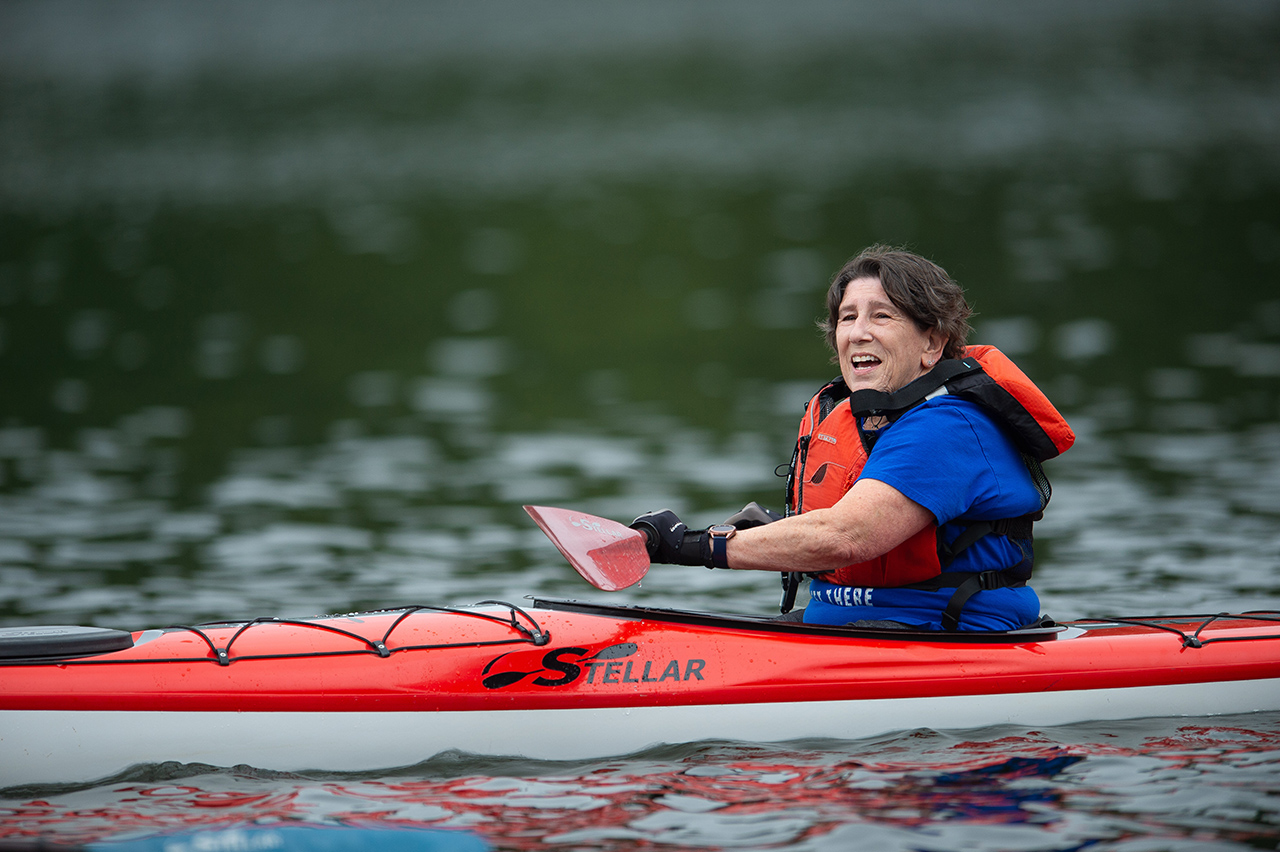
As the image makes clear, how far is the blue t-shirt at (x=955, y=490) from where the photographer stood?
4.03m

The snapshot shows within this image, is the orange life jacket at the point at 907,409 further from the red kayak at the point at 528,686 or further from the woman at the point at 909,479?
the red kayak at the point at 528,686

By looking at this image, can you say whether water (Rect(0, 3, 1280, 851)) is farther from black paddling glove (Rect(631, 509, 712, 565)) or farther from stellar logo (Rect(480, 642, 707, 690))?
black paddling glove (Rect(631, 509, 712, 565))

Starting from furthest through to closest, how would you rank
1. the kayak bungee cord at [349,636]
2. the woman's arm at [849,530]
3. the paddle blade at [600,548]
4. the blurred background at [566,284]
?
1. the blurred background at [566,284]
2. the kayak bungee cord at [349,636]
3. the paddle blade at [600,548]
4. the woman's arm at [849,530]

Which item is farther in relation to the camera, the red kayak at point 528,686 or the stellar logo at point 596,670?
the stellar logo at point 596,670

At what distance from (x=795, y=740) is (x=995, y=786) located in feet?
2.29

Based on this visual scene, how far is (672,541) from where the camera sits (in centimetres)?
425

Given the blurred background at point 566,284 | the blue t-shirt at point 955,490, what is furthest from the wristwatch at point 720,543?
the blurred background at point 566,284

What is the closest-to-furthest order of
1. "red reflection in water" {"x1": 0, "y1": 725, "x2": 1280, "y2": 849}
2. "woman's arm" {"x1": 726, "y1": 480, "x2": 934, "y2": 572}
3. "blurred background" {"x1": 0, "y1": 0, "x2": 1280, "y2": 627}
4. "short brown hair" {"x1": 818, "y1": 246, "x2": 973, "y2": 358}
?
"red reflection in water" {"x1": 0, "y1": 725, "x2": 1280, "y2": 849} < "woman's arm" {"x1": 726, "y1": 480, "x2": 934, "y2": 572} < "short brown hair" {"x1": 818, "y1": 246, "x2": 973, "y2": 358} < "blurred background" {"x1": 0, "y1": 0, "x2": 1280, "y2": 627}

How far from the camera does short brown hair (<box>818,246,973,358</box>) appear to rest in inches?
170

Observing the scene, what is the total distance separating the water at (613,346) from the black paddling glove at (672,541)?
650 millimetres

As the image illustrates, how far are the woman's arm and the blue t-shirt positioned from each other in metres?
0.05

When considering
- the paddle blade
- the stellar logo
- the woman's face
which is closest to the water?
the stellar logo

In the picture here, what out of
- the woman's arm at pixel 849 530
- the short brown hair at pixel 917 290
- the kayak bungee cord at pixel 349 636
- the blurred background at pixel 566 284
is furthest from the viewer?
the blurred background at pixel 566 284

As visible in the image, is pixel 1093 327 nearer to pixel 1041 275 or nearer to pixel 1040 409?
pixel 1041 275
